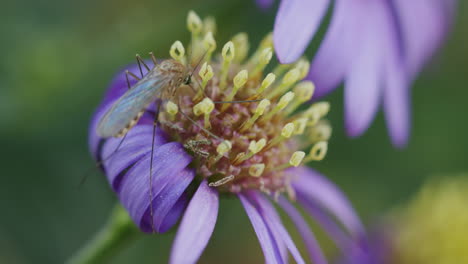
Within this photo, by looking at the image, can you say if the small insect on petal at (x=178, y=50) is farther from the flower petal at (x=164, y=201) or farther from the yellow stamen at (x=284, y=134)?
the flower petal at (x=164, y=201)

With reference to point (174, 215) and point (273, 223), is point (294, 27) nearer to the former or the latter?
point (273, 223)

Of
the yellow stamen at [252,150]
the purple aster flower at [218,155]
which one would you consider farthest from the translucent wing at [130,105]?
the yellow stamen at [252,150]

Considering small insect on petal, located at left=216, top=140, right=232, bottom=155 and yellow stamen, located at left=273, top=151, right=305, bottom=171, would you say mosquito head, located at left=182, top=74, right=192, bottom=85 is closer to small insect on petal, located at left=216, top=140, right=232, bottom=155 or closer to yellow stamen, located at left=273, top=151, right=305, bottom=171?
small insect on petal, located at left=216, top=140, right=232, bottom=155

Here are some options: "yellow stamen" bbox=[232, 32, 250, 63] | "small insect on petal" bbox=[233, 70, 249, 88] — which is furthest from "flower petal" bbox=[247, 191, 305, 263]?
"yellow stamen" bbox=[232, 32, 250, 63]

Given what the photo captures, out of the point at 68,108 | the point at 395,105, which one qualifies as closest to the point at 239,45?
the point at 395,105

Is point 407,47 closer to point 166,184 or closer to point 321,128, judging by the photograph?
point 321,128

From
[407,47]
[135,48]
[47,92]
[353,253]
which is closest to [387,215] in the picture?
[353,253]
